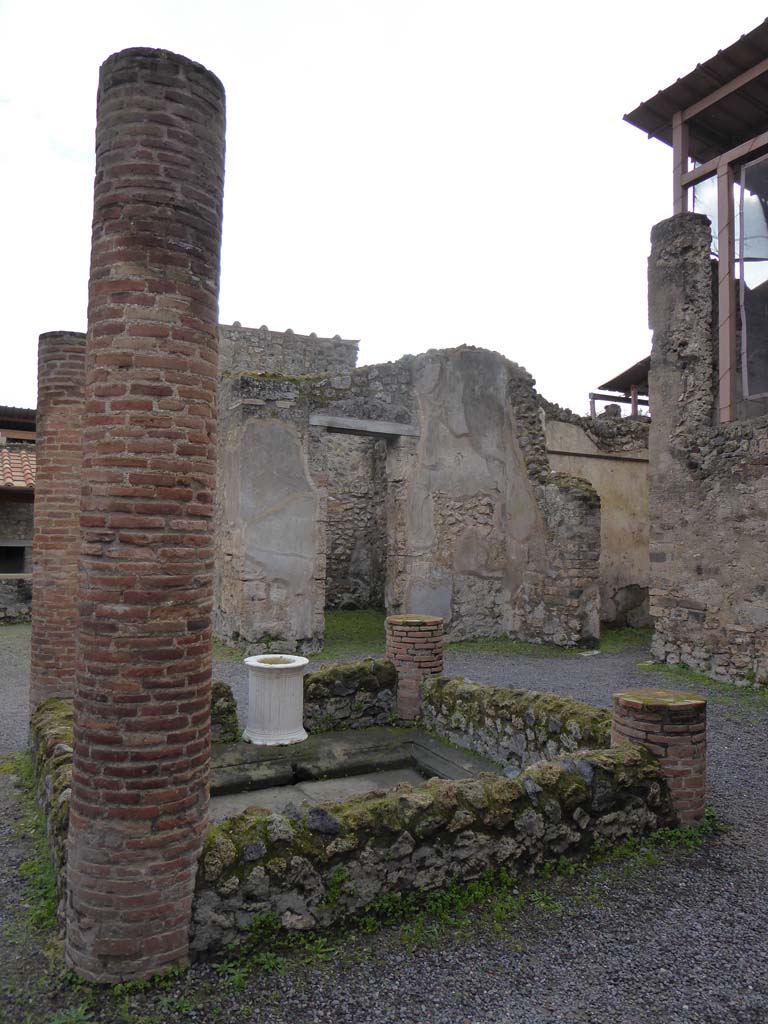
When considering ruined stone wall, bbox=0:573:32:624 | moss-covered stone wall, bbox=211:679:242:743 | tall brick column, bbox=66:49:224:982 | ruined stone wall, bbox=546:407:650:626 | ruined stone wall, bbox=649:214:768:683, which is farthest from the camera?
ruined stone wall, bbox=0:573:32:624

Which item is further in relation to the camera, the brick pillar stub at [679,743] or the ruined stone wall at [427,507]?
the ruined stone wall at [427,507]

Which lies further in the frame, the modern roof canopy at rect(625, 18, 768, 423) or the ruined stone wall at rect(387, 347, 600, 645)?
the ruined stone wall at rect(387, 347, 600, 645)

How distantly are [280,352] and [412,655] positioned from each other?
1386 cm

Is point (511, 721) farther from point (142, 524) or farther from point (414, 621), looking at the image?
point (142, 524)

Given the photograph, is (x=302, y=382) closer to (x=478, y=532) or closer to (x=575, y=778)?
(x=478, y=532)

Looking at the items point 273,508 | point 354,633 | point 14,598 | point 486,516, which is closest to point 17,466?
point 14,598

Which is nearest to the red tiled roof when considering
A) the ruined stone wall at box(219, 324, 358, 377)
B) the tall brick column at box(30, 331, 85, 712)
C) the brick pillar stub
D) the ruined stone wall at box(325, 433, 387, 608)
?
the ruined stone wall at box(219, 324, 358, 377)

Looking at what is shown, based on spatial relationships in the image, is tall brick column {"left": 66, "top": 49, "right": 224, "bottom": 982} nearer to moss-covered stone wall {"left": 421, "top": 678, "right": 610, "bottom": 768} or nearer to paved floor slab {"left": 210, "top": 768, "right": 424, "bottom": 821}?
paved floor slab {"left": 210, "top": 768, "right": 424, "bottom": 821}

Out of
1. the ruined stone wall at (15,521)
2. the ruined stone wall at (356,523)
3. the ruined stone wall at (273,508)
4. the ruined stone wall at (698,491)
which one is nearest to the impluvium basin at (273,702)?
the ruined stone wall at (273,508)

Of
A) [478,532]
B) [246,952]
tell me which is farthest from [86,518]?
[478,532]

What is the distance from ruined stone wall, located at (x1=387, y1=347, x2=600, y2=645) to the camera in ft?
39.6

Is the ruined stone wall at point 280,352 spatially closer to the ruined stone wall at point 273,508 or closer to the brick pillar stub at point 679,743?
the ruined stone wall at point 273,508

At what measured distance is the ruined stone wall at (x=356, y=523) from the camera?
53.8 ft

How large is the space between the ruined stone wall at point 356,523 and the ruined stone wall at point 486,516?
3.74 m
